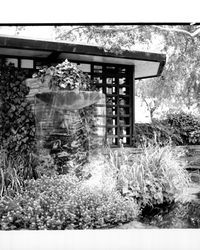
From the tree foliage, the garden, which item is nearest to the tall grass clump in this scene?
the garden

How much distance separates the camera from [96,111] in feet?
15.0

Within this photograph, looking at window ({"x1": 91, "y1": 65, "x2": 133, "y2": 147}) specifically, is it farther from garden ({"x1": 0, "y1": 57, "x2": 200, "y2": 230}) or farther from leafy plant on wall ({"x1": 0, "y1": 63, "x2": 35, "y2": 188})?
leafy plant on wall ({"x1": 0, "y1": 63, "x2": 35, "y2": 188})

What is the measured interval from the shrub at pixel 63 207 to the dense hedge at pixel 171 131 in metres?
0.81

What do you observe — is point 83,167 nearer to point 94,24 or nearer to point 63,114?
point 63,114

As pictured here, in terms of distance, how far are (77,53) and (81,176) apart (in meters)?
1.46

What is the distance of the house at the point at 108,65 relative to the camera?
182 inches

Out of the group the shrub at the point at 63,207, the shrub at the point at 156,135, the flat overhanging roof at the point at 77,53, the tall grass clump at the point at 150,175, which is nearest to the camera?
the shrub at the point at 63,207

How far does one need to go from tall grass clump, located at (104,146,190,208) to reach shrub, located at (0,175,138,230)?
0.15 m

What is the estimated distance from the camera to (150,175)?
14.6ft

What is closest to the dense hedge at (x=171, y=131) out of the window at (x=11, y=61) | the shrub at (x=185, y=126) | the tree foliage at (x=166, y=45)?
the shrub at (x=185, y=126)

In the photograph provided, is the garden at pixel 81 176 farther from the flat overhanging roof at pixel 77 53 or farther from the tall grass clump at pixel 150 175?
the flat overhanging roof at pixel 77 53
